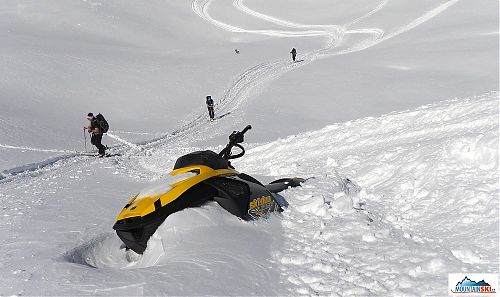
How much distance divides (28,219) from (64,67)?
22.4m

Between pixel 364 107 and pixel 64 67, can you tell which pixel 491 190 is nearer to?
pixel 364 107

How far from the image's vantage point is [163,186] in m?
4.71

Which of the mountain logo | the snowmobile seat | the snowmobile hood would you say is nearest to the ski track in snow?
the snowmobile seat

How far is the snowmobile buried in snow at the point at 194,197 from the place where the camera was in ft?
14.4

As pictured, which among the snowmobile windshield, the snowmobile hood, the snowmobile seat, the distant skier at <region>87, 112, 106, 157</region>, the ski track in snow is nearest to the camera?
the snowmobile hood

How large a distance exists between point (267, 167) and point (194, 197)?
5.11m

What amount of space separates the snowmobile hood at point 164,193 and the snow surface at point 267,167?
0.47ft

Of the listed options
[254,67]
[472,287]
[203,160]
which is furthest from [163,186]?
[254,67]

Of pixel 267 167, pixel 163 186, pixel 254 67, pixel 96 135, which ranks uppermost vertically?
pixel 254 67

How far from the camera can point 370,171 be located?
281 inches

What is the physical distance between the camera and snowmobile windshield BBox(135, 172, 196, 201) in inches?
182

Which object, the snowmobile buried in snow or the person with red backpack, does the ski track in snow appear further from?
the snowmobile buried in snow

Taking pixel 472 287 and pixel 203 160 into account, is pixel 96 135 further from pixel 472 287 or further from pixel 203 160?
pixel 472 287

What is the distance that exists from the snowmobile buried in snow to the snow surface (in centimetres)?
13
